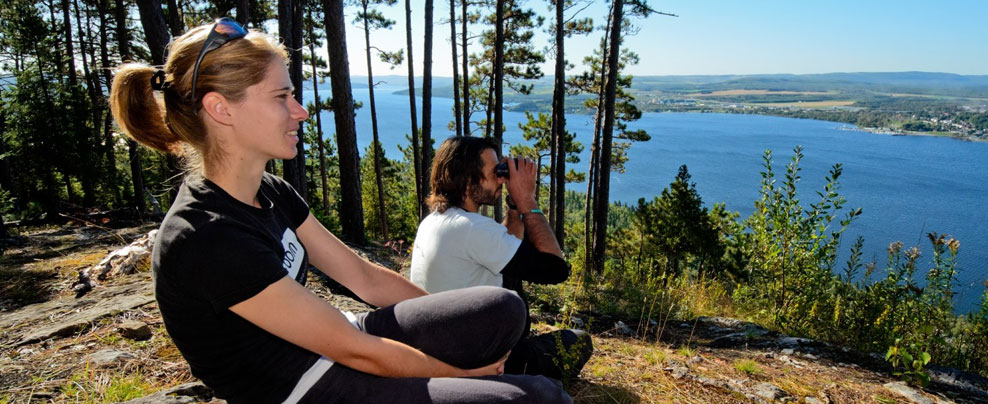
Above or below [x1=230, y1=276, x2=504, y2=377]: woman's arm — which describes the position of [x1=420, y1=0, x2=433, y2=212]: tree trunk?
above

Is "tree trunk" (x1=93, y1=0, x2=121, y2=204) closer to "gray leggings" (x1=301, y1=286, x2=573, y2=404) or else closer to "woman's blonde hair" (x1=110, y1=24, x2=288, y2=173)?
"woman's blonde hair" (x1=110, y1=24, x2=288, y2=173)

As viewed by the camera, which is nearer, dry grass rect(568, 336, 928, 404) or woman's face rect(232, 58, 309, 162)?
woman's face rect(232, 58, 309, 162)

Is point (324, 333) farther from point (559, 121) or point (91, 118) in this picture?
point (91, 118)

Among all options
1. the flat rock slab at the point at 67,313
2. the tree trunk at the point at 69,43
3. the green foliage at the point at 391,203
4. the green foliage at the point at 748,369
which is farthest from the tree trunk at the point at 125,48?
the green foliage at the point at 391,203

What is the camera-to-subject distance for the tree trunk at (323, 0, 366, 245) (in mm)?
7680

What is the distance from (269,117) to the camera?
1.37 metres

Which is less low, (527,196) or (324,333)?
(527,196)

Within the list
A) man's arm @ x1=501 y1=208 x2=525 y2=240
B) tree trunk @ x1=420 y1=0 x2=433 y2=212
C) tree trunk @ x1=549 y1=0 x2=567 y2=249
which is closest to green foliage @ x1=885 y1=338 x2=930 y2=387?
man's arm @ x1=501 y1=208 x2=525 y2=240

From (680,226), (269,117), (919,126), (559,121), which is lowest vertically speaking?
(680,226)

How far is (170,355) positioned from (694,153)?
107m

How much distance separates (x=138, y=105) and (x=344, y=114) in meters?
6.86

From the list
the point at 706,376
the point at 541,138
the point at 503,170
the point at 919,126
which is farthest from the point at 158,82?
the point at 919,126

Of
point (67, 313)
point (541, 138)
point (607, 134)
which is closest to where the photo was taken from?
point (67, 313)

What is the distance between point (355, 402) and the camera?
1.26 metres
